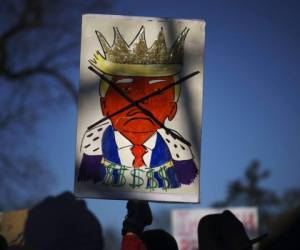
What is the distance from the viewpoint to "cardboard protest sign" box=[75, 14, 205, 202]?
176cm

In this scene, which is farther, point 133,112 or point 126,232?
point 133,112

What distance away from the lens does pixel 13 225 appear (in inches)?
91.7

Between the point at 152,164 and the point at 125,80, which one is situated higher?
the point at 125,80

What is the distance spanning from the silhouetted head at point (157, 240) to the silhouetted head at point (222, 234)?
281 millimetres

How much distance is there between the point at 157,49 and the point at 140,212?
0.54 metres

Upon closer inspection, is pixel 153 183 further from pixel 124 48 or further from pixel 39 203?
pixel 39 203

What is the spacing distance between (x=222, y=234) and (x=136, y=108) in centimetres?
52

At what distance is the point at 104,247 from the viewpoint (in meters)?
2.33

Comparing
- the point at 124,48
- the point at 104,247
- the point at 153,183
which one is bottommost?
the point at 104,247

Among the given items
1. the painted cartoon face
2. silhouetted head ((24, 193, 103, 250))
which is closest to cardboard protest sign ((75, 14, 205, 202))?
the painted cartoon face

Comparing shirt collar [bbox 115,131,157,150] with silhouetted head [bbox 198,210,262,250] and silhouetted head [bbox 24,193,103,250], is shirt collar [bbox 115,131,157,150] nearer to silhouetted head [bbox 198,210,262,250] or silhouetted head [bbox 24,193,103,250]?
silhouetted head [bbox 198,210,262,250]

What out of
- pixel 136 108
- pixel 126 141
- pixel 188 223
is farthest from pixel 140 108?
pixel 188 223

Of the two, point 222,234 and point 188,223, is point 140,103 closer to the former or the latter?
point 222,234

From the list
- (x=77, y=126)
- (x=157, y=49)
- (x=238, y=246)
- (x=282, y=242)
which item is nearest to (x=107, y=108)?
(x=77, y=126)
